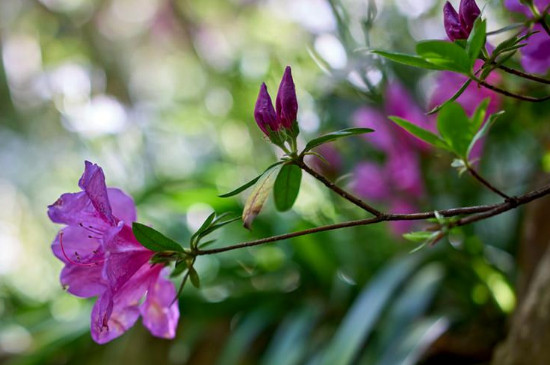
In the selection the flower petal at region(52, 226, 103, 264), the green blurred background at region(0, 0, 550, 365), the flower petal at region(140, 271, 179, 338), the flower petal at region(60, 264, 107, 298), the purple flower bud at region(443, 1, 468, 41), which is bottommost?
the green blurred background at region(0, 0, 550, 365)

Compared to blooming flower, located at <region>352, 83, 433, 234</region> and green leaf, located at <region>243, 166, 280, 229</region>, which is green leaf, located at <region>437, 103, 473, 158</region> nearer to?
green leaf, located at <region>243, 166, 280, 229</region>

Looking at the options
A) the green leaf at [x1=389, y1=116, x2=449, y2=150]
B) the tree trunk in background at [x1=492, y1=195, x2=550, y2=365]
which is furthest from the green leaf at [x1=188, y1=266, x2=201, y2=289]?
the tree trunk in background at [x1=492, y1=195, x2=550, y2=365]

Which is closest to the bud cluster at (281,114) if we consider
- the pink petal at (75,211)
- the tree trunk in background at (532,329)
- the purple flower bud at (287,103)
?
the purple flower bud at (287,103)

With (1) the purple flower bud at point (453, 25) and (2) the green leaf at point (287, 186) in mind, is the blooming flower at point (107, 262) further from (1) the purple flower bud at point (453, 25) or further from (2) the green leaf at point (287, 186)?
(1) the purple flower bud at point (453, 25)

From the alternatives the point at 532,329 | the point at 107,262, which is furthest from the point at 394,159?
the point at 107,262

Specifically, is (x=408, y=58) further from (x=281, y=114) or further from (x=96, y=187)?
(x=96, y=187)
